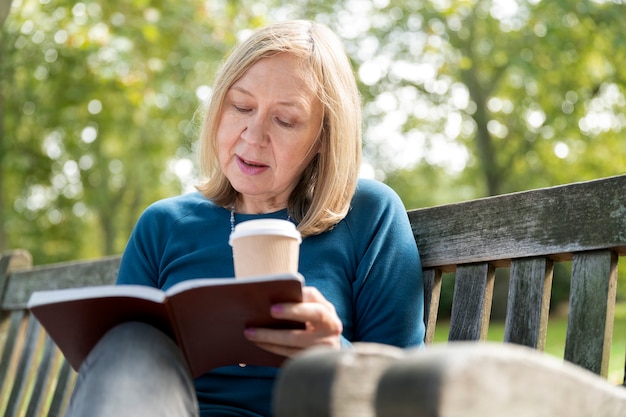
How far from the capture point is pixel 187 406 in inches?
63.1

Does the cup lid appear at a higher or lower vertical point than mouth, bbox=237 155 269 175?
lower

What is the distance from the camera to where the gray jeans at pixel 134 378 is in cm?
150

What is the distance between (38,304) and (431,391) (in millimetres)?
982

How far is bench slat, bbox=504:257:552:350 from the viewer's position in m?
2.10

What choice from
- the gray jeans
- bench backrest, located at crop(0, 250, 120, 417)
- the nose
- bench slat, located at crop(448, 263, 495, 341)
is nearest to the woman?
the nose

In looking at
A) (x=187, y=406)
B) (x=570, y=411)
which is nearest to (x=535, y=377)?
(x=570, y=411)

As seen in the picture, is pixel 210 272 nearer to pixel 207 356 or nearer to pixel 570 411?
pixel 207 356

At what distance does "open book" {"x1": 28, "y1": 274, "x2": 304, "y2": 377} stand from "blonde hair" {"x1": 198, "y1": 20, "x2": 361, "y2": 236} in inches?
25.7

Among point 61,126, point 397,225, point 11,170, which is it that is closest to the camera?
point 397,225

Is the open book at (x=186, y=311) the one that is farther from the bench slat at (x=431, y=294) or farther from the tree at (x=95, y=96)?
the tree at (x=95, y=96)

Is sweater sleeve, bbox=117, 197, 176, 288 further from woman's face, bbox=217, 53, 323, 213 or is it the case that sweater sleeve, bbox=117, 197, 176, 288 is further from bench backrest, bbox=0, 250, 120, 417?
bench backrest, bbox=0, 250, 120, 417

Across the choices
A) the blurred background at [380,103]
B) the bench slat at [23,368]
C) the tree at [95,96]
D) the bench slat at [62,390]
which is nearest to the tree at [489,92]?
the blurred background at [380,103]

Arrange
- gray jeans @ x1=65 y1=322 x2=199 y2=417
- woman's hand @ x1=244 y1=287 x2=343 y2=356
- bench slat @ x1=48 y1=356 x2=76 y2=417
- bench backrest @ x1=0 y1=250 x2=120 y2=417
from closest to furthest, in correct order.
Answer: gray jeans @ x1=65 y1=322 x2=199 y2=417 < woman's hand @ x1=244 y1=287 x2=343 y2=356 < bench slat @ x1=48 y1=356 x2=76 y2=417 < bench backrest @ x1=0 y1=250 x2=120 y2=417

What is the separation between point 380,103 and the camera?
18.5 m
